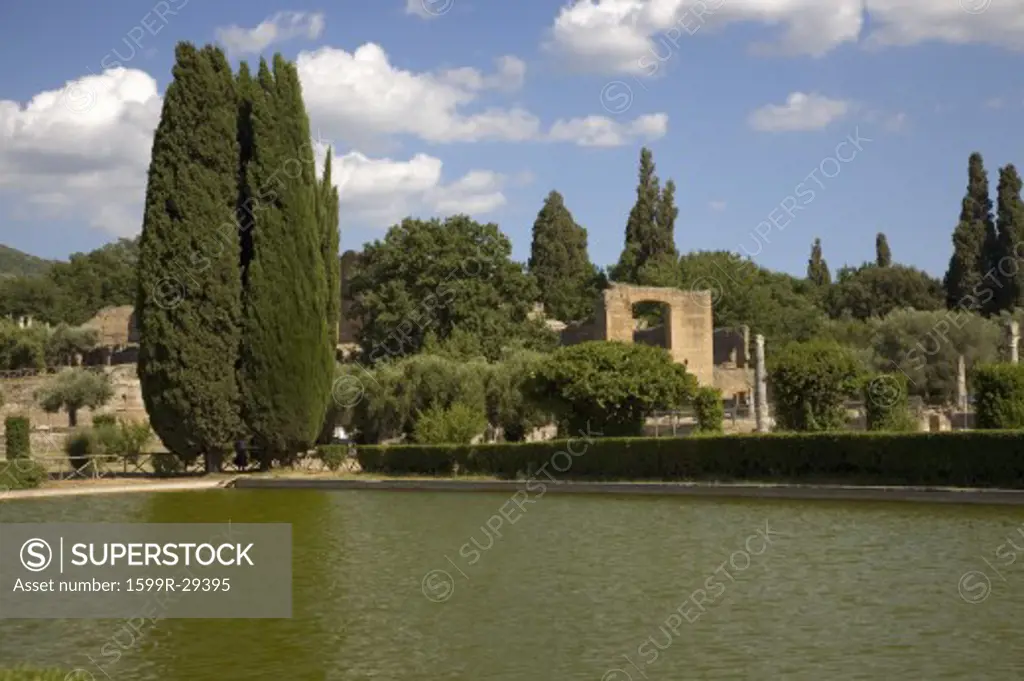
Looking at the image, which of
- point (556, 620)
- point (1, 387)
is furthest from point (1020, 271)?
point (556, 620)

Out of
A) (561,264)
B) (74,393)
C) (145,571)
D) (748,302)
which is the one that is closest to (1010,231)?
(748,302)

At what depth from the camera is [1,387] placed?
50875 mm

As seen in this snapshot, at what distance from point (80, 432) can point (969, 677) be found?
31.5 m

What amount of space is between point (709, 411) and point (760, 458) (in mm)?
5051

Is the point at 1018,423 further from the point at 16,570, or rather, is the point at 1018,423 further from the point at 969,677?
the point at 16,570

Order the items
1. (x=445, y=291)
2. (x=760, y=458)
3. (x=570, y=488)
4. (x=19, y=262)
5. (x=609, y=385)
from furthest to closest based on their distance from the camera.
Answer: (x=19, y=262)
(x=445, y=291)
(x=609, y=385)
(x=570, y=488)
(x=760, y=458)

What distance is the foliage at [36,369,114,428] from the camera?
46.6 metres

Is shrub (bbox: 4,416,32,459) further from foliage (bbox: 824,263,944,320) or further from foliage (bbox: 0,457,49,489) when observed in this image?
foliage (bbox: 824,263,944,320)

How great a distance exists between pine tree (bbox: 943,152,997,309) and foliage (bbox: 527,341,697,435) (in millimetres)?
27335

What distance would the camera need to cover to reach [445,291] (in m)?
48.1

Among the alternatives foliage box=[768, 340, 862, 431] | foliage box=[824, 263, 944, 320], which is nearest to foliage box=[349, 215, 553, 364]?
foliage box=[768, 340, 862, 431]

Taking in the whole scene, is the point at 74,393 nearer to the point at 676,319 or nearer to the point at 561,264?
the point at 676,319

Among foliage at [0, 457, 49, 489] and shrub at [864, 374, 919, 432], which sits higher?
shrub at [864, 374, 919, 432]

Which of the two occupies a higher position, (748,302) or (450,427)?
(748,302)
